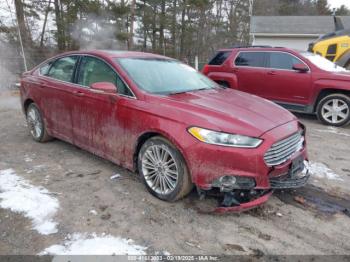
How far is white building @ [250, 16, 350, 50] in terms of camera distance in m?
21.3

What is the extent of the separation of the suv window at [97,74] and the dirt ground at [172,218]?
1178 millimetres

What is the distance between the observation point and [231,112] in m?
3.26

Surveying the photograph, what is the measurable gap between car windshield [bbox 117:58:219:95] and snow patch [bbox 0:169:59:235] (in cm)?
167

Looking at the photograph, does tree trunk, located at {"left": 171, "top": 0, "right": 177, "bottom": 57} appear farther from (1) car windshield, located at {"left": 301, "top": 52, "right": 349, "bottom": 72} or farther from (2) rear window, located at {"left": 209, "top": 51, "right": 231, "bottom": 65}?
(1) car windshield, located at {"left": 301, "top": 52, "right": 349, "bottom": 72}

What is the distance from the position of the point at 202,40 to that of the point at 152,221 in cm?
2650

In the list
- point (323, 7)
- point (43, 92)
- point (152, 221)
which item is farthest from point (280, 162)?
point (323, 7)

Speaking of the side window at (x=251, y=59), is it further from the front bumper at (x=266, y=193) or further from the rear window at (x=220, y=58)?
the front bumper at (x=266, y=193)

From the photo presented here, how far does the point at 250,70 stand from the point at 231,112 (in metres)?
5.17

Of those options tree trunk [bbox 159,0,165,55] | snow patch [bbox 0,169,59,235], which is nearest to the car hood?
snow patch [bbox 0,169,59,235]

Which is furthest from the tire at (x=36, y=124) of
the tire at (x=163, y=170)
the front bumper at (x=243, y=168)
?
the front bumper at (x=243, y=168)

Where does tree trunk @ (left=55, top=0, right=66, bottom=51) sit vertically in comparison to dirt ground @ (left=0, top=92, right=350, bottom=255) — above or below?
above

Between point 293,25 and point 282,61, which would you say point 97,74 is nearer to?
point 282,61

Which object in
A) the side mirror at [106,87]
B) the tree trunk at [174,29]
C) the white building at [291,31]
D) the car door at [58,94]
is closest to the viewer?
the side mirror at [106,87]

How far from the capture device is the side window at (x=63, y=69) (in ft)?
15.2
